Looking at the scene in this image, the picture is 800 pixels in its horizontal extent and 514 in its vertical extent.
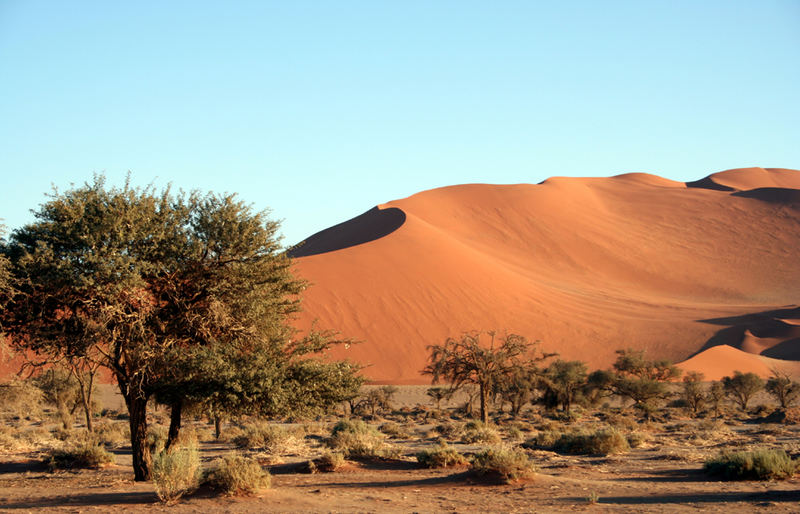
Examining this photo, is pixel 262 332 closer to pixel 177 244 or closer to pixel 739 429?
pixel 177 244

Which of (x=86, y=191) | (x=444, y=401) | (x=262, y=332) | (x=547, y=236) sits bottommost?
(x=444, y=401)

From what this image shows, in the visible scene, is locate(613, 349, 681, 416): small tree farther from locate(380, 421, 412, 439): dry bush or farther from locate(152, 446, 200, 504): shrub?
locate(152, 446, 200, 504): shrub

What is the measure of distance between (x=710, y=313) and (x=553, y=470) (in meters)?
48.1

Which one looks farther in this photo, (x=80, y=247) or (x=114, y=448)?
(x=114, y=448)

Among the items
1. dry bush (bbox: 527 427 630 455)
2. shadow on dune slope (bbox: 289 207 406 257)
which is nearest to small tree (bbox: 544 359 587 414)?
dry bush (bbox: 527 427 630 455)

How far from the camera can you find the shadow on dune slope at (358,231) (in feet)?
210

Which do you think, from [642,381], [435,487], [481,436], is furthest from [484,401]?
[435,487]

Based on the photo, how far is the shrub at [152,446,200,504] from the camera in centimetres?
Answer: 993

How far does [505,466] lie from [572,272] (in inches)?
2206

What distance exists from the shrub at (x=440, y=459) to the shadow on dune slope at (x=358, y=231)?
154 ft

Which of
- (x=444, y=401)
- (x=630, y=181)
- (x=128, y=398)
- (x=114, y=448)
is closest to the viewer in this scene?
(x=128, y=398)

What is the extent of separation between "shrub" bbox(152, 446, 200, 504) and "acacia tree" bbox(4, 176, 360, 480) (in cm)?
128

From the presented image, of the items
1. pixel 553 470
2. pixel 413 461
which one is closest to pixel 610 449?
pixel 553 470

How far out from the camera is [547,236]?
73.2m
